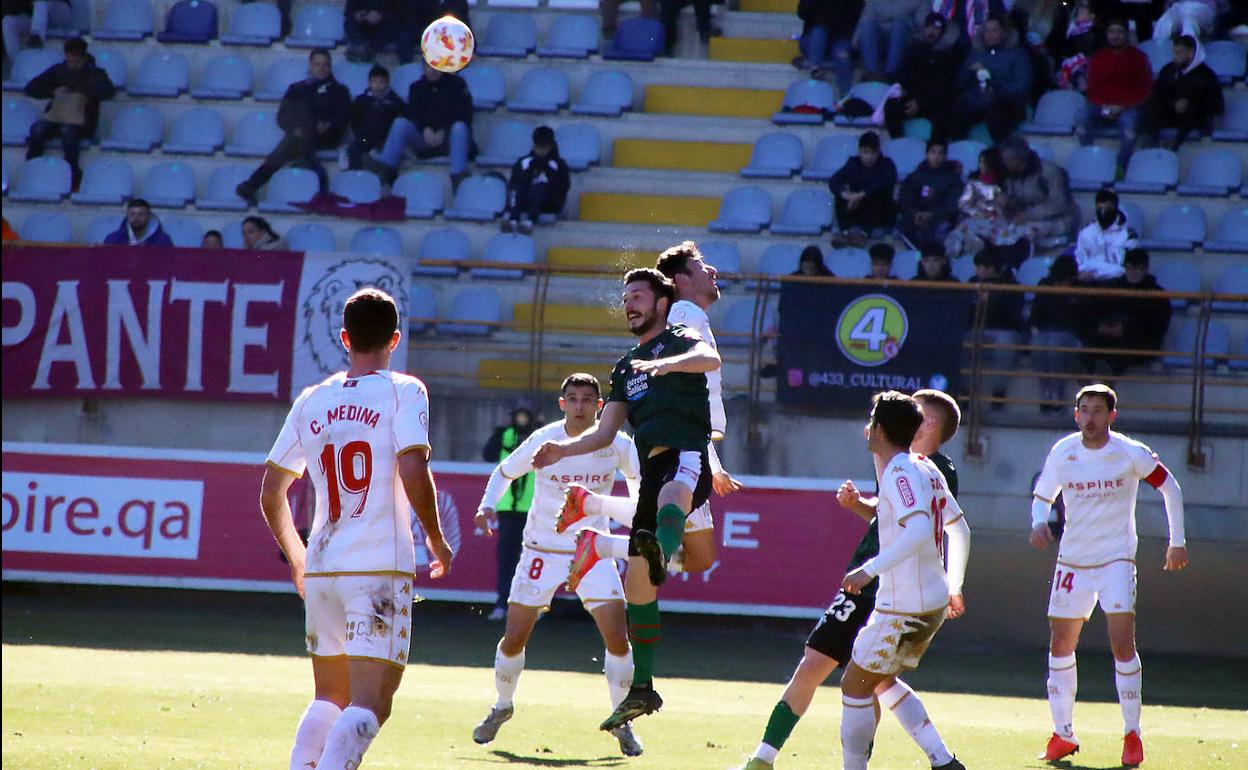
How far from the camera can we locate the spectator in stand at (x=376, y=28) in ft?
63.8

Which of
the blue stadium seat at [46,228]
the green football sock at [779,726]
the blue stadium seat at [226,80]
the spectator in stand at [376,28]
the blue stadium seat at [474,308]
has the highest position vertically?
the spectator in stand at [376,28]

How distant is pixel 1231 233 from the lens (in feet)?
55.5

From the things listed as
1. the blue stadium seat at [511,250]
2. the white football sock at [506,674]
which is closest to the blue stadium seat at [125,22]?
the blue stadium seat at [511,250]

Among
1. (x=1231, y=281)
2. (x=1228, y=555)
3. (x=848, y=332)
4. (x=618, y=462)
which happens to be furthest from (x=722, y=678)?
(x=1231, y=281)

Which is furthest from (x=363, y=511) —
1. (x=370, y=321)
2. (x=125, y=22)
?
(x=125, y=22)

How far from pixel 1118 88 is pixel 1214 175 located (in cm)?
143

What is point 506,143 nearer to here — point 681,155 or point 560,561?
point 681,155

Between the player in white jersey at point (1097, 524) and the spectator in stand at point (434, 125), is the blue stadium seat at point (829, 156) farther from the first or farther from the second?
the player in white jersey at point (1097, 524)

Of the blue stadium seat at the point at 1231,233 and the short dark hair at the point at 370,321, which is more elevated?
the blue stadium seat at the point at 1231,233

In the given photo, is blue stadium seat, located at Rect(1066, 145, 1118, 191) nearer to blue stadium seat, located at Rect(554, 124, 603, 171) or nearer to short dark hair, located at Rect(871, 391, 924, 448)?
Answer: blue stadium seat, located at Rect(554, 124, 603, 171)

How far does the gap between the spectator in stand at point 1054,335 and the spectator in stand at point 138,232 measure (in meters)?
9.29

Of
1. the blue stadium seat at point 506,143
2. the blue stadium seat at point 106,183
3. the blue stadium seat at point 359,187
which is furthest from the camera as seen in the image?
the blue stadium seat at point 106,183

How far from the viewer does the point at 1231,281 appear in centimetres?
1638

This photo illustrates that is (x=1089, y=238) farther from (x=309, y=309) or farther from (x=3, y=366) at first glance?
(x=3, y=366)
